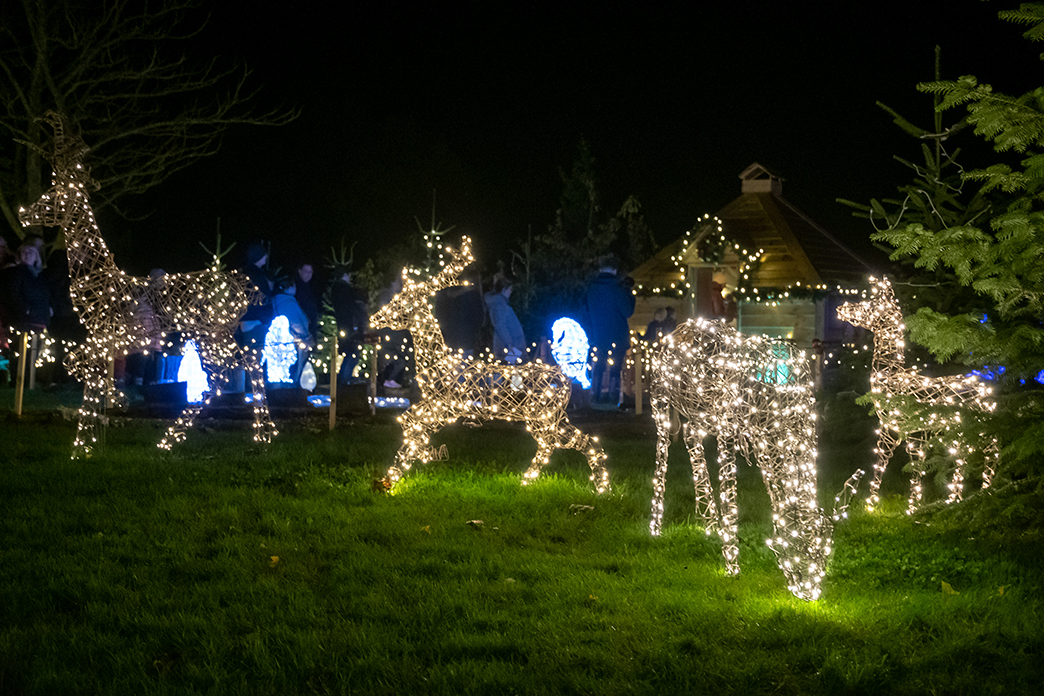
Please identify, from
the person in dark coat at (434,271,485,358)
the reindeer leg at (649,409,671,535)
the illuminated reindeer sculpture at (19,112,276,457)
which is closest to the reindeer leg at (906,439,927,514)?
the reindeer leg at (649,409,671,535)

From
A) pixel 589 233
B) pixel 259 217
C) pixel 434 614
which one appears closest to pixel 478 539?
pixel 434 614

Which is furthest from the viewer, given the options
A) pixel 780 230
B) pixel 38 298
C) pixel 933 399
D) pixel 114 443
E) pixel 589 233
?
pixel 589 233

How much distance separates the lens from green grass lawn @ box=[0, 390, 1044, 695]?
189 inches

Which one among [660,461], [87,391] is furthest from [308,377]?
[660,461]

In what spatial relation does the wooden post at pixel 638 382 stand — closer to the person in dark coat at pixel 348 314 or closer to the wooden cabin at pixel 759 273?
the wooden cabin at pixel 759 273

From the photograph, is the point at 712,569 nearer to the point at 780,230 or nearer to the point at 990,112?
the point at 990,112

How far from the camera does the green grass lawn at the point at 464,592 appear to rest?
15.7 feet

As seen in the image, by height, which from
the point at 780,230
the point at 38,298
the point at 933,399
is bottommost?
the point at 933,399

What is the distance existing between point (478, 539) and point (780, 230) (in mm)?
17092

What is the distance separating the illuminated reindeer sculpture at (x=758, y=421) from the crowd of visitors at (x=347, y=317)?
21.7 feet

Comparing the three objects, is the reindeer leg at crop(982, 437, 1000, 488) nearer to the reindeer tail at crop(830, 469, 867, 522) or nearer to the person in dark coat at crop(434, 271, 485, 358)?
the reindeer tail at crop(830, 469, 867, 522)

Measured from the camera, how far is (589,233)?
32.0 m

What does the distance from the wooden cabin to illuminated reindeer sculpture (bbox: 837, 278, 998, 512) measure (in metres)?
9.46

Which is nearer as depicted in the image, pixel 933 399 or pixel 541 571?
pixel 541 571
